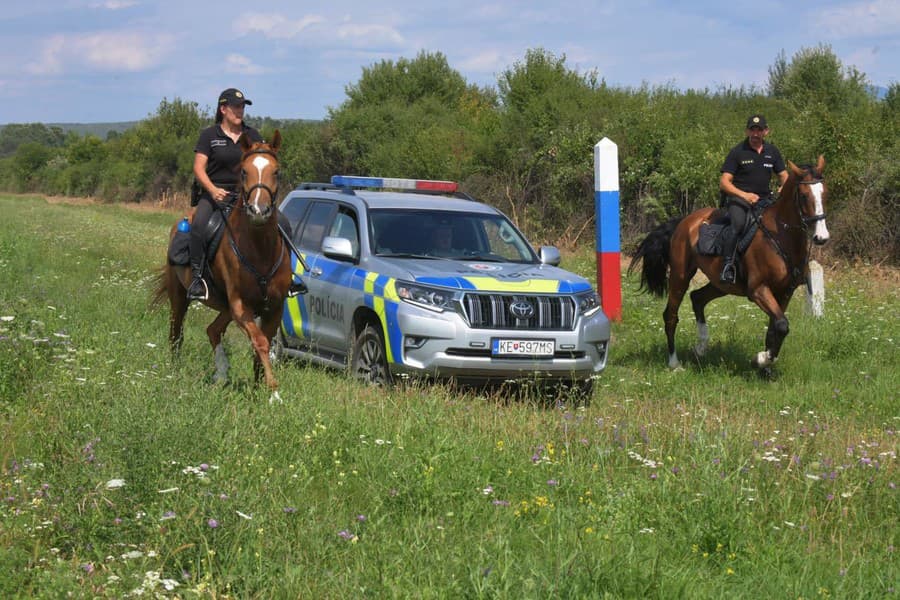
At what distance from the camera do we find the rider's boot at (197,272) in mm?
9695

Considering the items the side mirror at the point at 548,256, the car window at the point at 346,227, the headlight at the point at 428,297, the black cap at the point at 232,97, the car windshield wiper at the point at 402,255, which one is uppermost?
the black cap at the point at 232,97

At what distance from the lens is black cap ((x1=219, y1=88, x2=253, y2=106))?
946 centimetres

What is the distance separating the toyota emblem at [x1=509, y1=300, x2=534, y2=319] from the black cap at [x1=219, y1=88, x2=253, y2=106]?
A: 297 cm

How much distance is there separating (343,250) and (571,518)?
5.31 meters

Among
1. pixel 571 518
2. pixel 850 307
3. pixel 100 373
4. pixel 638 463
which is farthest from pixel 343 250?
pixel 850 307

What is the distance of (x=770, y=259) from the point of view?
1174 centimetres

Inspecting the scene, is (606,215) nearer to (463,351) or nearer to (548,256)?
(548,256)

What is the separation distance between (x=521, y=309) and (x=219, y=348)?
265 centimetres

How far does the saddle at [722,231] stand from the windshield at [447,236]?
99.7 inches

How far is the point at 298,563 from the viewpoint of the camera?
4719 millimetres

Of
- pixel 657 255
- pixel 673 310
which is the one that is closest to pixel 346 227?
pixel 673 310

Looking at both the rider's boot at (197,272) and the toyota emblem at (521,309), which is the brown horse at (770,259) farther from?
the rider's boot at (197,272)

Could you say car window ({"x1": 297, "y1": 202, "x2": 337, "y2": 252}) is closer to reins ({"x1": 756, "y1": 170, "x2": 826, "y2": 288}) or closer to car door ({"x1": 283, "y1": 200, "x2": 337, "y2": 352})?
car door ({"x1": 283, "y1": 200, "x2": 337, "y2": 352})

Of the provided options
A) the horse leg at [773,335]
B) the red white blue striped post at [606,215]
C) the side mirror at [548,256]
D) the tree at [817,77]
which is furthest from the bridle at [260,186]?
the tree at [817,77]
